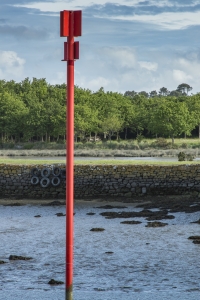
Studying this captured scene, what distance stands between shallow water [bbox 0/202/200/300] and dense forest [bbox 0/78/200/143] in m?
72.4

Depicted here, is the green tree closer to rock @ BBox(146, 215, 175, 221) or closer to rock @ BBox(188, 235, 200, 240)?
rock @ BBox(146, 215, 175, 221)

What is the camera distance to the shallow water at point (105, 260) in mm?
14656

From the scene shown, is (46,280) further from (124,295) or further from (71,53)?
(71,53)

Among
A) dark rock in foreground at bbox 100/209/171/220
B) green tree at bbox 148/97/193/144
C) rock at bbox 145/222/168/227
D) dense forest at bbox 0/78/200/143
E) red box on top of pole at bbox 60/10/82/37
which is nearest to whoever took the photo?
red box on top of pole at bbox 60/10/82/37

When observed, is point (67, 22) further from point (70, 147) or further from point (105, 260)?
point (105, 260)

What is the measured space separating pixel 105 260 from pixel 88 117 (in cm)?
8338

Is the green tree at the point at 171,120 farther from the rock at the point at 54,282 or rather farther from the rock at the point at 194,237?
the rock at the point at 54,282

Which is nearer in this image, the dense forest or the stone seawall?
the stone seawall

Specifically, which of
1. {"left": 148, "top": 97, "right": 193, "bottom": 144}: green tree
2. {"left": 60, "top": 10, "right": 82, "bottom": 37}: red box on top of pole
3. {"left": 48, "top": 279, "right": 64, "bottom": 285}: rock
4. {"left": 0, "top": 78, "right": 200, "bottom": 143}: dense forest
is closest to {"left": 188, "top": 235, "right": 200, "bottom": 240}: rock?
{"left": 48, "top": 279, "right": 64, "bottom": 285}: rock

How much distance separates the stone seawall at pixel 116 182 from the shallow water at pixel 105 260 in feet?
24.8

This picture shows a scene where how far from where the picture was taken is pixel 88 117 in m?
101

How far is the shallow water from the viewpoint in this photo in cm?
1466

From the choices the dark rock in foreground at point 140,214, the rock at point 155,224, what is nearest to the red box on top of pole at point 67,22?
the rock at point 155,224

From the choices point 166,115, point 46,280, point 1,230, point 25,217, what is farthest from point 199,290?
point 166,115
